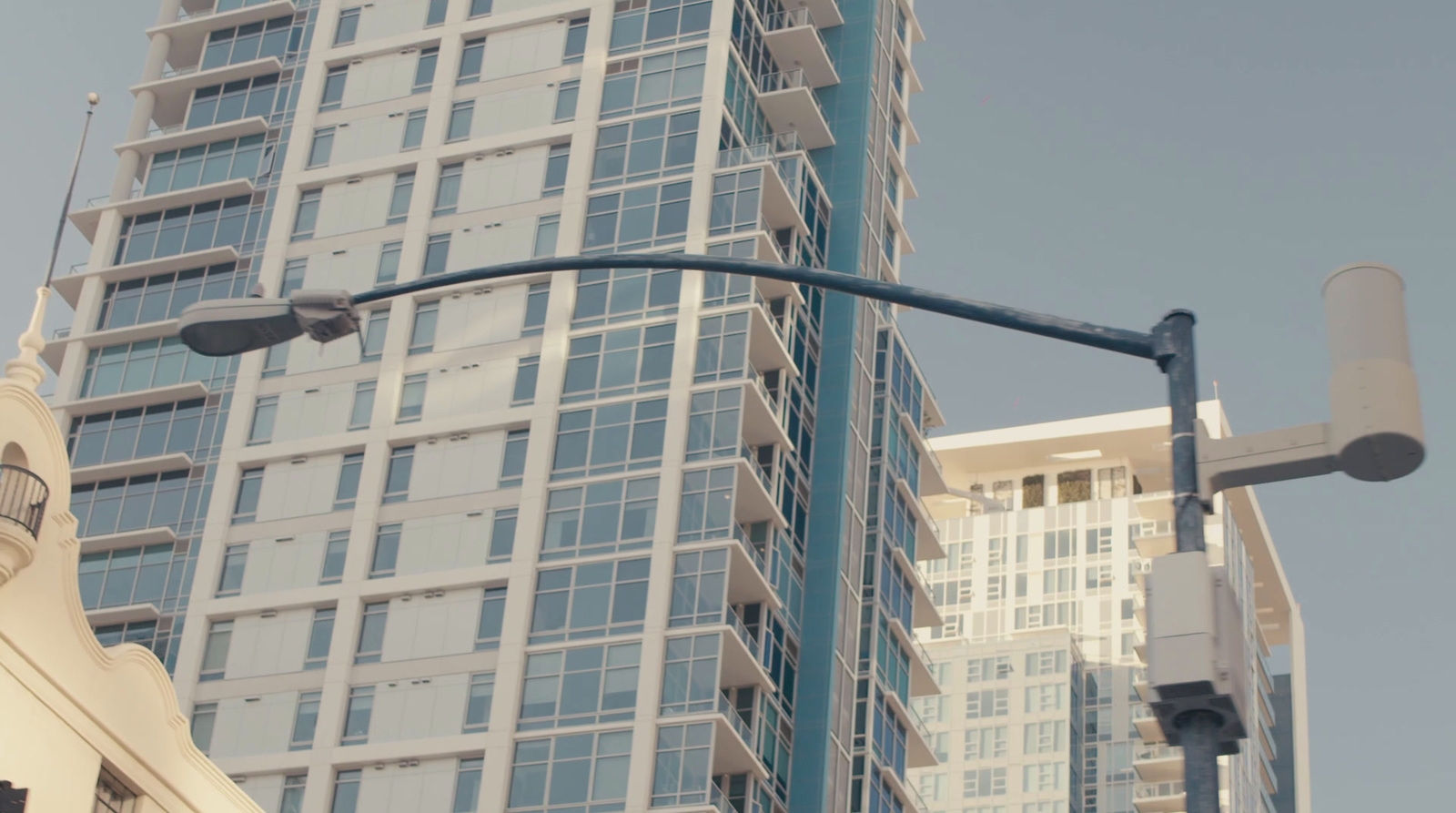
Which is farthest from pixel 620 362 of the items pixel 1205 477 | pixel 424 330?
pixel 1205 477

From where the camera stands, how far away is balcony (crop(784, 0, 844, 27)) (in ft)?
316

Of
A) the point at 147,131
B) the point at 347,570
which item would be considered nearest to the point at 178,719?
the point at 347,570

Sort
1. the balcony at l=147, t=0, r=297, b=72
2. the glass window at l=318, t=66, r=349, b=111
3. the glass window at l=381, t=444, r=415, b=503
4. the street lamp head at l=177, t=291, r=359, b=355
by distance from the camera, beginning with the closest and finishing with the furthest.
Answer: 1. the street lamp head at l=177, t=291, r=359, b=355
2. the glass window at l=381, t=444, r=415, b=503
3. the glass window at l=318, t=66, r=349, b=111
4. the balcony at l=147, t=0, r=297, b=72

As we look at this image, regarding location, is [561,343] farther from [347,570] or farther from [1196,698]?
[1196,698]

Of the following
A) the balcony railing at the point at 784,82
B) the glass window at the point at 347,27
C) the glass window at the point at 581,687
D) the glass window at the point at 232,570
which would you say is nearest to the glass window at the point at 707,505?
the glass window at the point at 581,687

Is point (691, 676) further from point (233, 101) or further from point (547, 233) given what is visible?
point (233, 101)

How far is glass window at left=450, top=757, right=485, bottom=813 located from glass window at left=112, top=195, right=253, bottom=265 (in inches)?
1199

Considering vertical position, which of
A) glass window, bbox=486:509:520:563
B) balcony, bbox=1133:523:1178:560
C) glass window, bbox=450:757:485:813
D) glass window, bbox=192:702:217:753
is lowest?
glass window, bbox=450:757:485:813

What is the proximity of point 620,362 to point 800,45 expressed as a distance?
22.4 meters

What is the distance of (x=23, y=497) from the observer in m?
32.4

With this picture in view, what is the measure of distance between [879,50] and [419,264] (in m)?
28.1

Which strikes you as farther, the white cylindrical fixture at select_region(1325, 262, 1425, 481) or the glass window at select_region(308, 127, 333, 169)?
the glass window at select_region(308, 127, 333, 169)

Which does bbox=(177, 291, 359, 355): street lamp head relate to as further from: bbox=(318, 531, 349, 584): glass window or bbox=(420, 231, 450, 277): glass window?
bbox=(420, 231, 450, 277): glass window

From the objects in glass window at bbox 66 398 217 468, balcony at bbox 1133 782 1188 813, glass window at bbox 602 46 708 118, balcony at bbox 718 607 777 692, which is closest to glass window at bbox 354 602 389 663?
glass window at bbox 66 398 217 468
